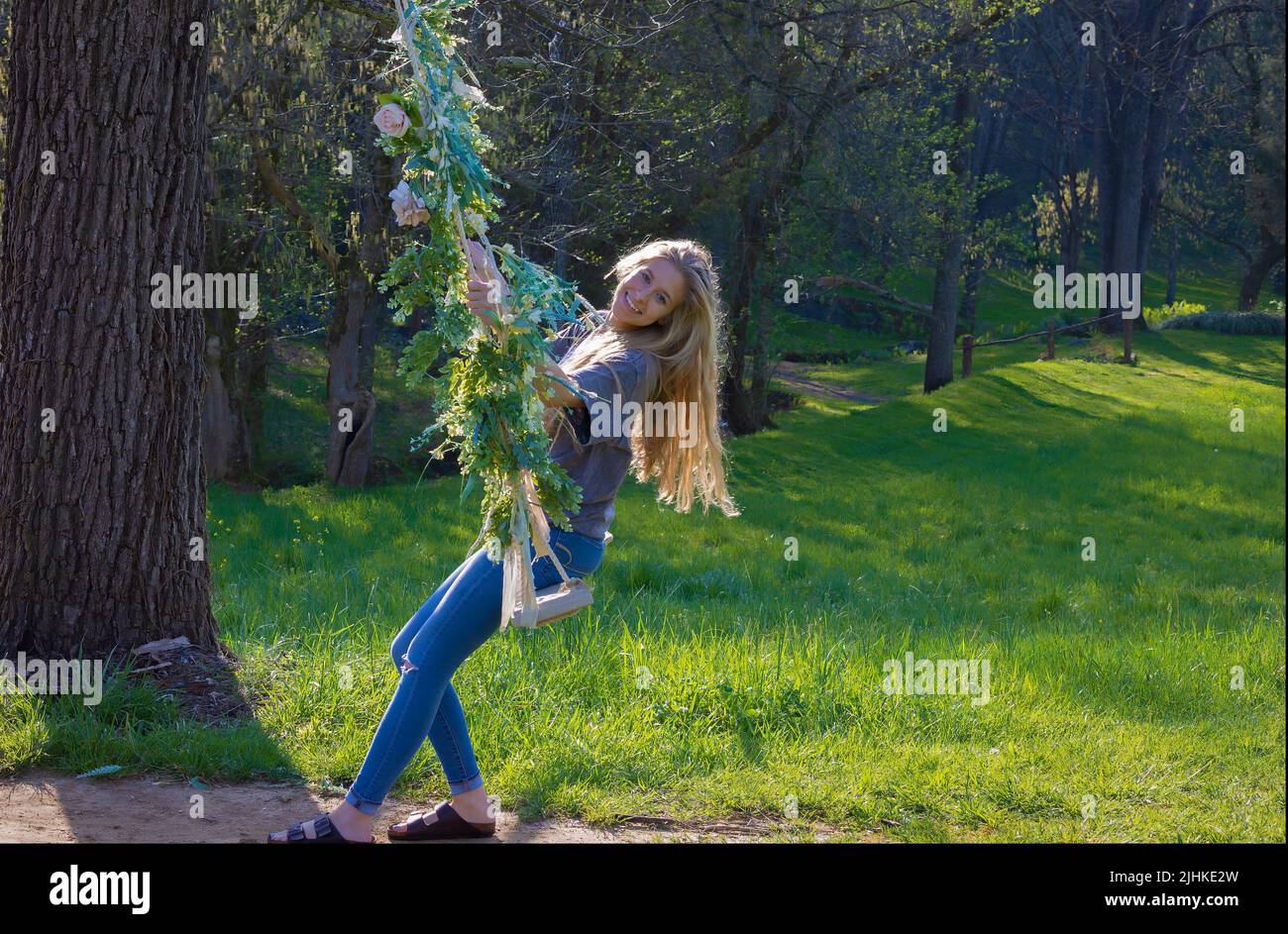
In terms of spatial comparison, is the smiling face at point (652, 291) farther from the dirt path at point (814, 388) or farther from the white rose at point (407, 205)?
the dirt path at point (814, 388)

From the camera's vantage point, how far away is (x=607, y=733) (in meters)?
5.69

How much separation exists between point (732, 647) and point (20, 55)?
4.60 meters

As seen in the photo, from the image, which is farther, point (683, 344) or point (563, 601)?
point (683, 344)

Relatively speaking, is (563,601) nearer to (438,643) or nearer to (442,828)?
(438,643)

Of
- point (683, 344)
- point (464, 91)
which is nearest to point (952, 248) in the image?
point (683, 344)

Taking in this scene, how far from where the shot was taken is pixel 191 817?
191 inches

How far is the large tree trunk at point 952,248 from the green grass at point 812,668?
717cm

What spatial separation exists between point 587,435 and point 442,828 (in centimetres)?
165

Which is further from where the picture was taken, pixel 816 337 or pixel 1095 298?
pixel 816 337

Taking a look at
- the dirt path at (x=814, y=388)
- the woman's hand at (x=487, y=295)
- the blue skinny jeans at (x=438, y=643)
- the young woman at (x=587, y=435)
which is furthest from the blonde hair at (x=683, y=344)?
the dirt path at (x=814, y=388)

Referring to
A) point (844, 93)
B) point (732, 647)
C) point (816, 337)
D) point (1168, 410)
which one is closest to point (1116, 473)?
point (1168, 410)

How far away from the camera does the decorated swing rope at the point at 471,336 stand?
4051mm

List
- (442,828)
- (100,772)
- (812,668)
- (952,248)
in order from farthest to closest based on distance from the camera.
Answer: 1. (952,248)
2. (812,668)
3. (100,772)
4. (442,828)
